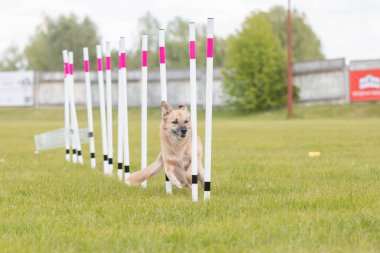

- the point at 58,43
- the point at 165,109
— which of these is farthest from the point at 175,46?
the point at 165,109

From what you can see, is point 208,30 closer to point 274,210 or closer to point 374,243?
point 274,210

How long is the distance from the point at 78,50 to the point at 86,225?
230 feet

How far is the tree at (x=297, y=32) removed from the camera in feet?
221

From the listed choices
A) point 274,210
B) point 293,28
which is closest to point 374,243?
point 274,210

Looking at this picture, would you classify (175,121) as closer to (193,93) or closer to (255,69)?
(193,93)

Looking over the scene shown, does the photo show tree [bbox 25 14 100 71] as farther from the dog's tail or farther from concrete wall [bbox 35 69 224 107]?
the dog's tail

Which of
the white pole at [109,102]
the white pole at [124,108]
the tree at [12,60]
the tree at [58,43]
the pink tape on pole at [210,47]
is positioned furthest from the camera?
the tree at [12,60]

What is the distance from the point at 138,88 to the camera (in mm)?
53531

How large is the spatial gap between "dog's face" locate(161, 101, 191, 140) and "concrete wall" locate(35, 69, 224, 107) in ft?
144

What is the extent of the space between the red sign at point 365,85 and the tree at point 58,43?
36.9 m

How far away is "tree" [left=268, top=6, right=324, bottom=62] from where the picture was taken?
221 ft

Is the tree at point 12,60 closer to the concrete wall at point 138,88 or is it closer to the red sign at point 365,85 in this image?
the concrete wall at point 138,88

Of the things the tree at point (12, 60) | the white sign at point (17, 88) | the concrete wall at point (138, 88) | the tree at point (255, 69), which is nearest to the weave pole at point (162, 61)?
the tree at point (255, 69)

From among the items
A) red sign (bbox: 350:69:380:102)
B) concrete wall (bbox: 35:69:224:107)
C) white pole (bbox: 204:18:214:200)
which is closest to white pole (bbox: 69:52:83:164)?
white pole (bbox: 204:18:214:200)
